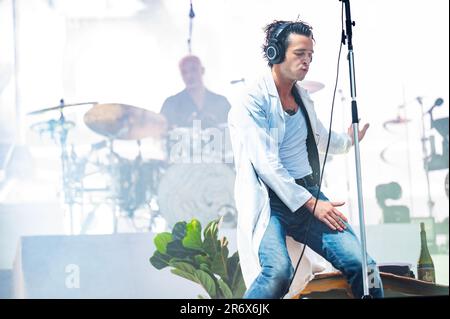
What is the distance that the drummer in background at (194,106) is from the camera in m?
4.54

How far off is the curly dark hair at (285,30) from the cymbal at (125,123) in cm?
69

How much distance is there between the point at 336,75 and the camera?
15.1 ft

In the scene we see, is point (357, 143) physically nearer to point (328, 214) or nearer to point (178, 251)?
point (328, 214)

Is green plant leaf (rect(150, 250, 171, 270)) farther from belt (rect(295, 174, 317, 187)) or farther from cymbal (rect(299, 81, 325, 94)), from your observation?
cymbal (rect(299, 81, 325, 94))

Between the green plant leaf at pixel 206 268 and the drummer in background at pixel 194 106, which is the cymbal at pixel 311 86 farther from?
the green plant leaf at pixel 206 268

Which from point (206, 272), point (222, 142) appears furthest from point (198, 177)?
point (206, 272)

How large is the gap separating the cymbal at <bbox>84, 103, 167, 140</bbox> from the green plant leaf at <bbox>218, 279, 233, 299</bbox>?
0.83 m

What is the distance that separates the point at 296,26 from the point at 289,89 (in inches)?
13.3

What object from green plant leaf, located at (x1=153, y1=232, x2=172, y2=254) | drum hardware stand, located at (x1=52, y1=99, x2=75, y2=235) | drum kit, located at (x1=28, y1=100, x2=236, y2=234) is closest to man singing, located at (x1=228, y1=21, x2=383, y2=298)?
drum kit, located at (x1=28, y1=100, x2=236, y2=234)

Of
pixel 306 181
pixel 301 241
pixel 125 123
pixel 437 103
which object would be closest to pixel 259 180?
pixel 306 181

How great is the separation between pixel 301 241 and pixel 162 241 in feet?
2.37

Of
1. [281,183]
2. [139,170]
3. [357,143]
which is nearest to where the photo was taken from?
[357,143]

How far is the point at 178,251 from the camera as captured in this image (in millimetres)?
4496

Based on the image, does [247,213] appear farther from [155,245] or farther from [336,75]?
[336,75]
